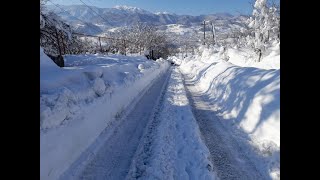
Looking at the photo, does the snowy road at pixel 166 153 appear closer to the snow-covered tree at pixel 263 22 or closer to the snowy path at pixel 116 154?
the snowy path at pixel 116 154

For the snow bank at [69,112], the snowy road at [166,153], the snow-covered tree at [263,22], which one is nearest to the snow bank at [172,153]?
the snowy road at [166,153]

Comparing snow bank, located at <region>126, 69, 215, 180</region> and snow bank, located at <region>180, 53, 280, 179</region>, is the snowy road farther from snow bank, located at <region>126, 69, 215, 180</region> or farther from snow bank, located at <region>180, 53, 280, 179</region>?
snow bank, located at <region>180, 53, 280, 179</region>

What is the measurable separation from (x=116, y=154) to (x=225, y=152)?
197 cm

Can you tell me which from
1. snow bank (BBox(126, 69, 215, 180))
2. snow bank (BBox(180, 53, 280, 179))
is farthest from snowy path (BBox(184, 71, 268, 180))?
snow bank (BBox(180, 53, 280, 179))

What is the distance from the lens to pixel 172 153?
5836 millimetres

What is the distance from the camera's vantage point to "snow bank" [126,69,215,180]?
4941mm

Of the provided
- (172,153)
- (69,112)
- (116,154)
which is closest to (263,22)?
(172,153)

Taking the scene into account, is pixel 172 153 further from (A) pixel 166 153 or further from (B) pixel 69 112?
(B) pixel 69 112

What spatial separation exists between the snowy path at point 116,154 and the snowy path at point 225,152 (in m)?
1.42

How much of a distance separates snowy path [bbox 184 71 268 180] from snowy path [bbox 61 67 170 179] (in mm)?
1421

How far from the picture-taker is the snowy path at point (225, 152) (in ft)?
16.8
